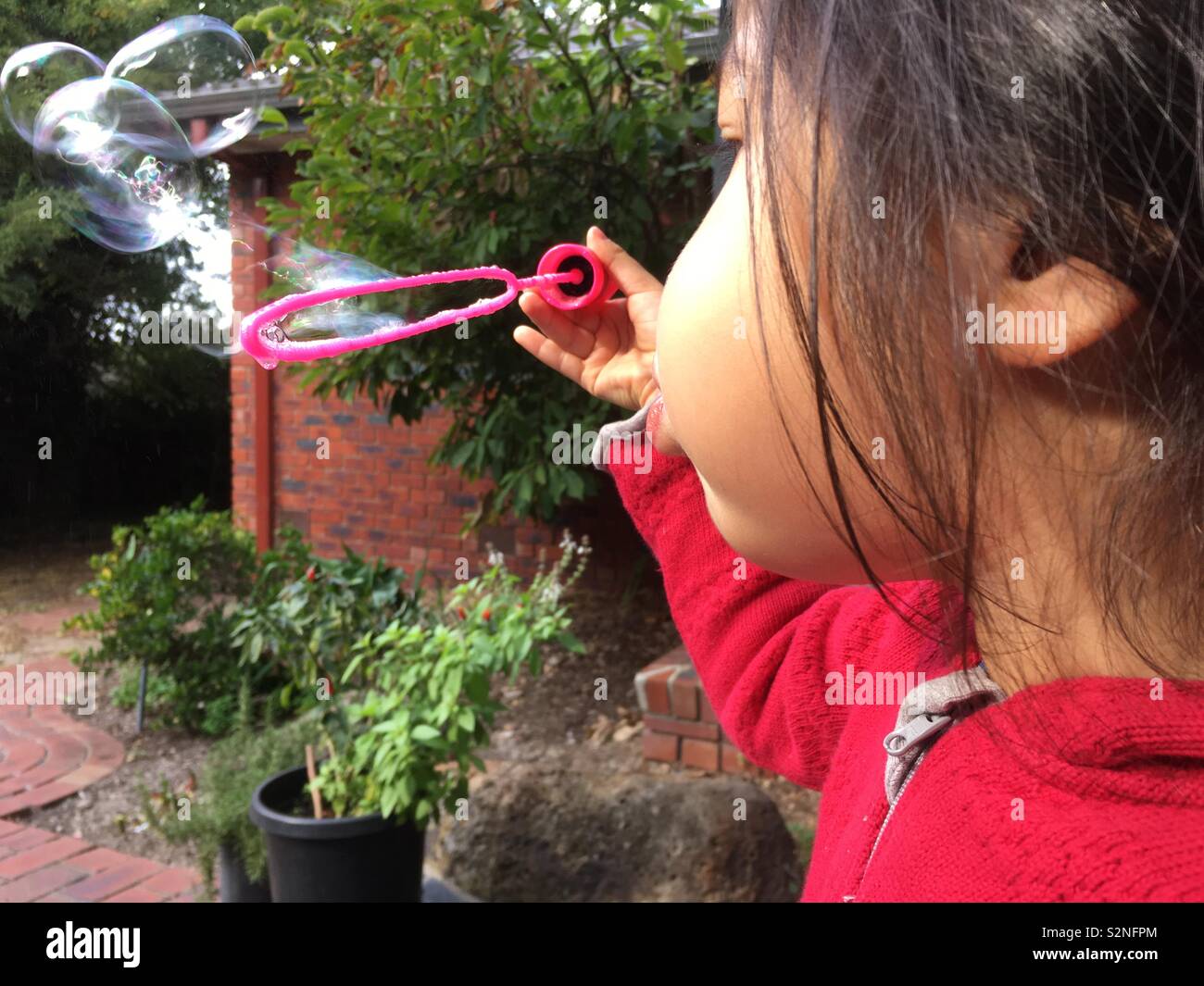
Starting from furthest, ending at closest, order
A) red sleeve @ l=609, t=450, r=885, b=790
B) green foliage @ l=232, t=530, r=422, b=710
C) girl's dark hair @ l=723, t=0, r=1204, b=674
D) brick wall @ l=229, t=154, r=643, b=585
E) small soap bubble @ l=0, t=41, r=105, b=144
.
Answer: brick wall @ l=229, t=154, r=643, b=585, green foliage @ l=232, t=530, r=422, b=710, small soap bubble @ l=0, t=41, r=105, b=144, red sleeve @ l=609, t=450, r=885, b=790, girl's dark hair @ l=723, t=0, r=1204, b=674

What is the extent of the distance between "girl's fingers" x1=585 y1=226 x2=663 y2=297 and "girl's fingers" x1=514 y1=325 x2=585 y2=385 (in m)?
0.09

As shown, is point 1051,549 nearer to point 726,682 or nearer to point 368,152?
point 726,682

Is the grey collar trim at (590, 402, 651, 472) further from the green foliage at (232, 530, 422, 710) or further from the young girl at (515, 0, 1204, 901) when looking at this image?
the green foliage at (232, 530, 422, 710)

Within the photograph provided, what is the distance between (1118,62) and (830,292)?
0.17 meters

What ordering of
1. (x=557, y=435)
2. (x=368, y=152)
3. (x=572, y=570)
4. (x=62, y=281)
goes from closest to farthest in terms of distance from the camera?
1. (x=62, y=281)
2. (x=368, y=152)
3. (x=557, y=435)
4. (x=572, y=570)

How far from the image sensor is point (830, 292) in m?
0.52

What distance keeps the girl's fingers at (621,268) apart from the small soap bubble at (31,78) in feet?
2.62

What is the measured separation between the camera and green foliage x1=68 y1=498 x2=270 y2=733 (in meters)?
3.09

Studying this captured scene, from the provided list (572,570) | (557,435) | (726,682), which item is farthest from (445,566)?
(726,682)

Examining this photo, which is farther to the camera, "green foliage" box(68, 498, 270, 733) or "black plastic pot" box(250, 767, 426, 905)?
"green foliage" box(68, 498, 270, 733)

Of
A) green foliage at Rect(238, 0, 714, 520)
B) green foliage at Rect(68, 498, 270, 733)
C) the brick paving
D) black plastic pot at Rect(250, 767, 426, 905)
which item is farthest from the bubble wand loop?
green foliage at Rect(68, 498, 270, 733)

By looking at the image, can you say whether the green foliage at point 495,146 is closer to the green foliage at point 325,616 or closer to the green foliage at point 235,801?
the green foliage at point 325,616

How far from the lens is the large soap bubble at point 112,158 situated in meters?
1.27

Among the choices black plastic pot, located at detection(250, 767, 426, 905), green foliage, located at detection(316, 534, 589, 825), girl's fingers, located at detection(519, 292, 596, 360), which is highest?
girl's fingers, located at detection(519, 292, 596, 360)
